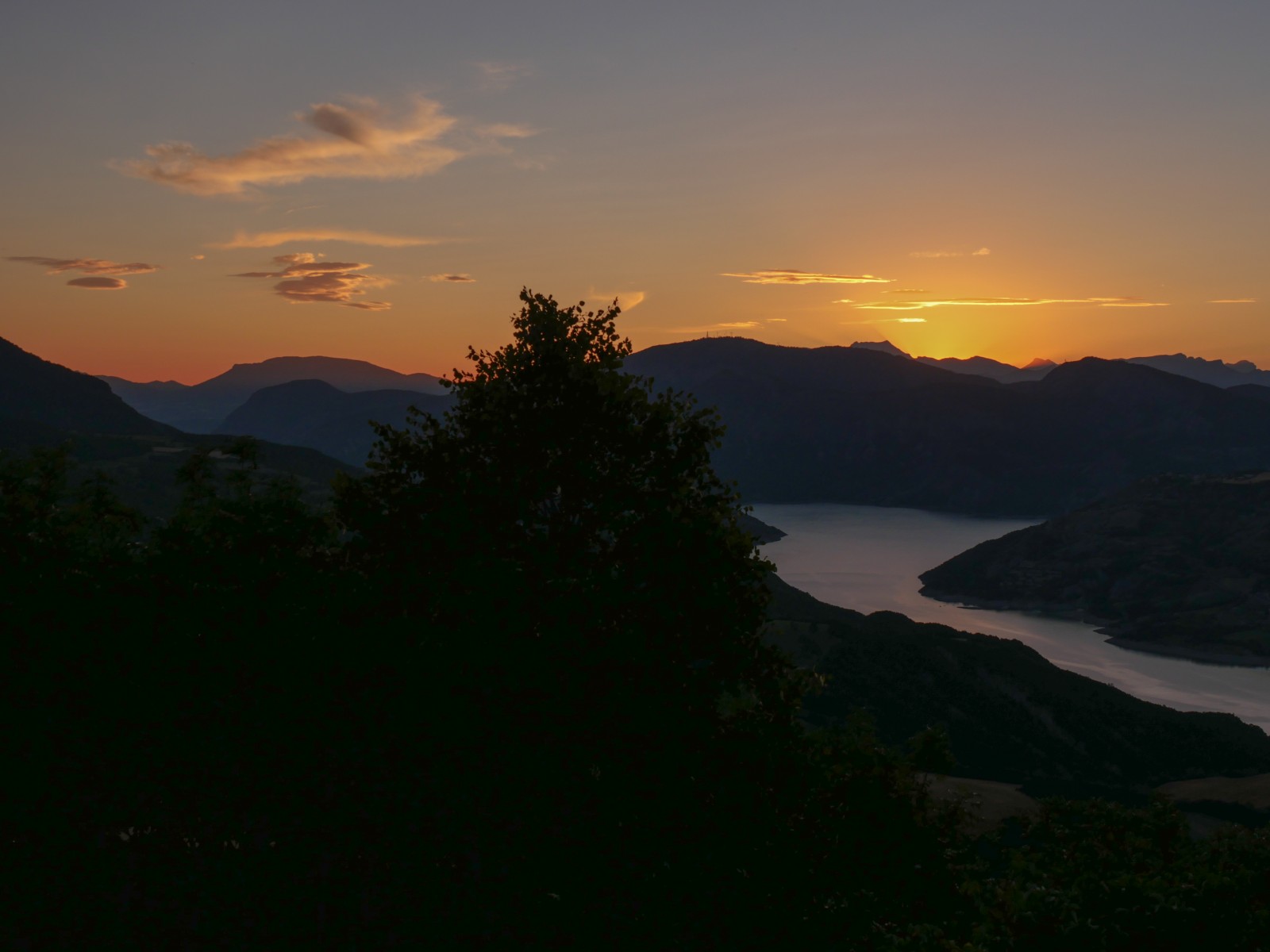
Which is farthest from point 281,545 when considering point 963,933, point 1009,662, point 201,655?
point 1009,662

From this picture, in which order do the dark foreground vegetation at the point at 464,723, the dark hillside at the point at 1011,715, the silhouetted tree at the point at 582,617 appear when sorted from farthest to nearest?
the dark hillside at the point at 1011,715 → the silhouetted tree at the point at 582,617 → the dark foreground vegetation at the point at 464,723

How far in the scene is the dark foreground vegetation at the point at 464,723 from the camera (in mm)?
19078

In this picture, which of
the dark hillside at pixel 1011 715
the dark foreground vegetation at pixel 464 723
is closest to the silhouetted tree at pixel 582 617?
the dark foreground vegetation at pixel 464 723

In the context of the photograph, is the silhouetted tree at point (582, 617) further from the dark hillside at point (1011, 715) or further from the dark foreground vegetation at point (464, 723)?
the dark hillside at point (1011, 715)

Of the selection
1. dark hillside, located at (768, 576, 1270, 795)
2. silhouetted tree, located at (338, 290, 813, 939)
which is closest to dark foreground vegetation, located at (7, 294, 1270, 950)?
silhouetted tree, located at (338, 290, 813, 939)

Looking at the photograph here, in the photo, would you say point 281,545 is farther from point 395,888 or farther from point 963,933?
point 963,933

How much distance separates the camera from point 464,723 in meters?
21.1

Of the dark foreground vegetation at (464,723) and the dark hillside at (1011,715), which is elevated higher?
the dark foreground vegetation at (464,723)

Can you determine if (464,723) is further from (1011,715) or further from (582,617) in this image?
(1011,715)

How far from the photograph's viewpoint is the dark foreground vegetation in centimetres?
1908

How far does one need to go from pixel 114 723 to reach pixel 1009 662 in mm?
164527

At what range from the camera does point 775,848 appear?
20859 millimetres

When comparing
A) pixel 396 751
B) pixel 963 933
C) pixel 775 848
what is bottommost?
pixel 963 933

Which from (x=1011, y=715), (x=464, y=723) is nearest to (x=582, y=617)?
(x=464, y=723)
